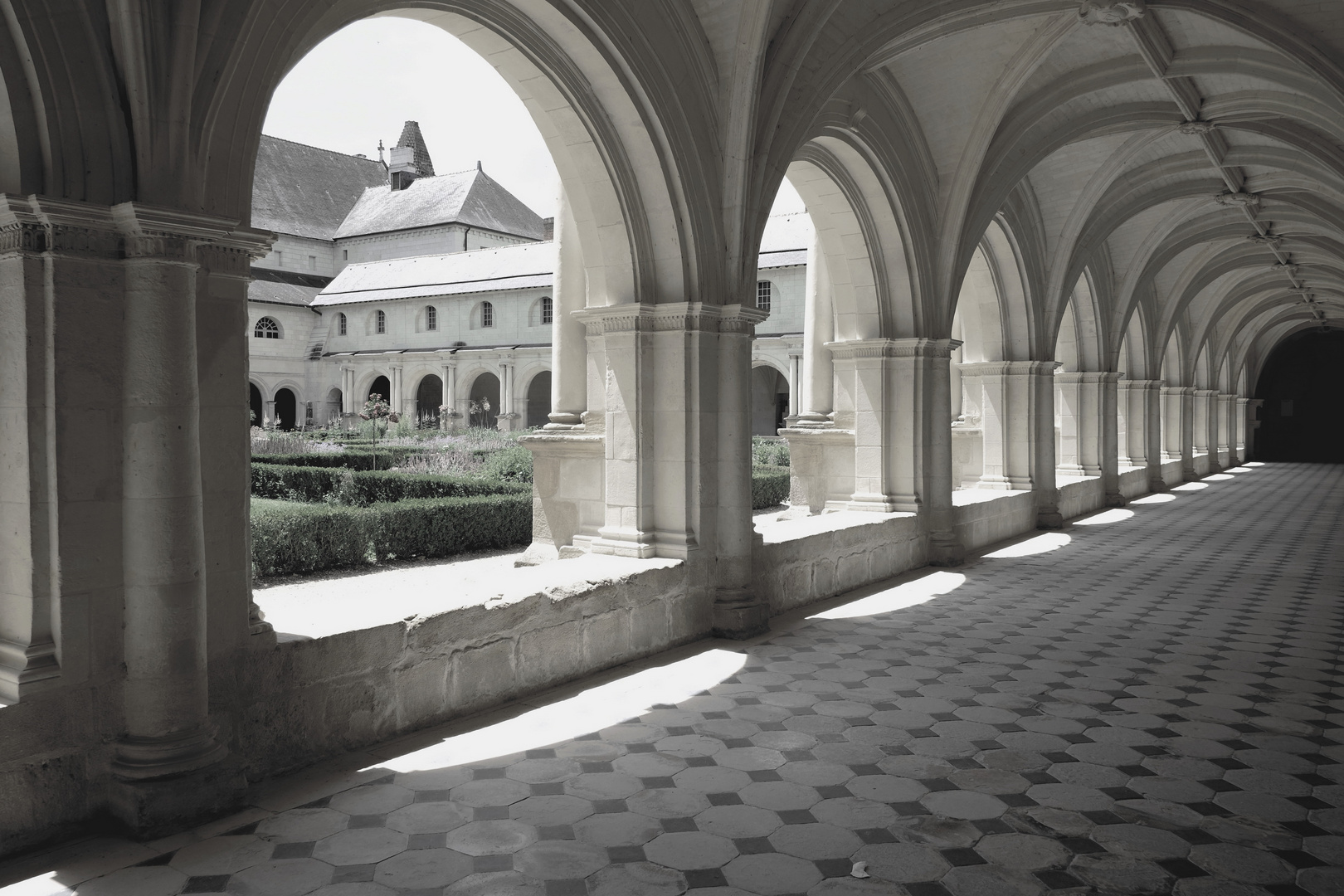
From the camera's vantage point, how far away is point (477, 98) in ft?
139

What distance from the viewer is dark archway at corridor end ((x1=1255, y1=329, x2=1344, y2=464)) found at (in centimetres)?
3234

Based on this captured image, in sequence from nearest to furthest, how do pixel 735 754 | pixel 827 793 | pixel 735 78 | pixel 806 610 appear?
pixel 827 793, pixel 735 754, pixel 735 78, pixel 806 610

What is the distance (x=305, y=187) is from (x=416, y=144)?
23.1 feet

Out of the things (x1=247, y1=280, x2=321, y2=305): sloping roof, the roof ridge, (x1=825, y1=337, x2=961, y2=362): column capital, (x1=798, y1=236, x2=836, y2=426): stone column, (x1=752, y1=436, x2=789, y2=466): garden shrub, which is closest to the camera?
(x1=825, y1=337, x2=961, y2=362): column capital

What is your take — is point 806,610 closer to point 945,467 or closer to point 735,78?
point 945,467

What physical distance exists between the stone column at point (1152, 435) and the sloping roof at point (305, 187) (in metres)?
36.2

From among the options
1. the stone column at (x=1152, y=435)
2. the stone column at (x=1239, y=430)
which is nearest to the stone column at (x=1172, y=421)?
the stone column at (x=1152, y=435)

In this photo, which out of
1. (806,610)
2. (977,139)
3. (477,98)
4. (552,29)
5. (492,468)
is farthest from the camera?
(477,98)

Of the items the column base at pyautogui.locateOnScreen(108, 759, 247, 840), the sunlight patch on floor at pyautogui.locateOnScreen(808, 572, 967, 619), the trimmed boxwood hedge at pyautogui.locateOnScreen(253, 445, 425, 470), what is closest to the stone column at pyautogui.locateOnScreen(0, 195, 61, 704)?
the column base at pyautogui.locateOnScreen(108, 759, 247, 840)

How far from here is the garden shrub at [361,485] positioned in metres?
11.6

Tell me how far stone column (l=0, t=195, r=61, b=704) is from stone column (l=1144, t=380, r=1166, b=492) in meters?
17.8

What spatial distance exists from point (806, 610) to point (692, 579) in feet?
4.47

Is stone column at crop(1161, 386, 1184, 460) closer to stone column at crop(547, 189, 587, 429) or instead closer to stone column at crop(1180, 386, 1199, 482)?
stone column at crop(1180, 386, 1199, 482)

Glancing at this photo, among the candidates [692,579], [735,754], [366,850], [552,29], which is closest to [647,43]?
[552,29]
